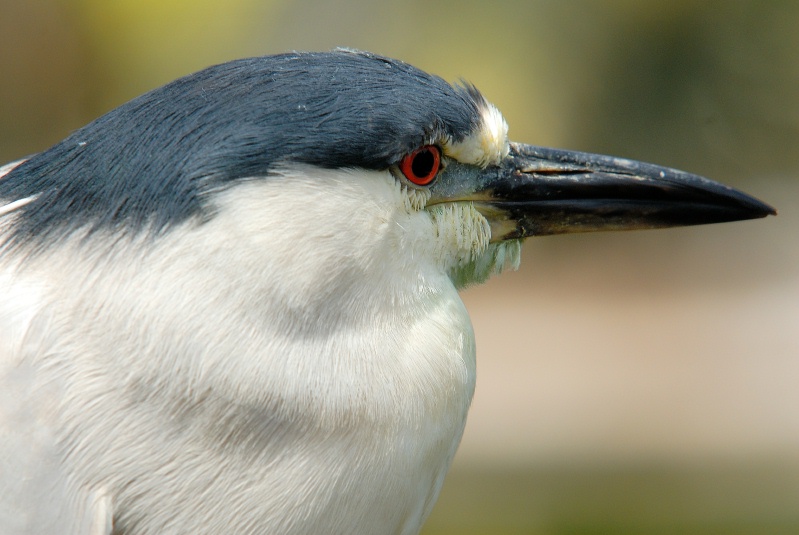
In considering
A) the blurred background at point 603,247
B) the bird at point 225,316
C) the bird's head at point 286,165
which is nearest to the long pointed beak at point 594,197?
the bird's head at point 286,165

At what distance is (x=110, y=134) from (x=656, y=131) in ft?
20.8

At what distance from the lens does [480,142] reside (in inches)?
57.2

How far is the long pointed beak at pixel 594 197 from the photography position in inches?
60.3

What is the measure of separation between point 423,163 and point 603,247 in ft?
20.0

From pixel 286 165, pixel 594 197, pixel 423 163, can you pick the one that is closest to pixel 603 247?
pixel 594 197

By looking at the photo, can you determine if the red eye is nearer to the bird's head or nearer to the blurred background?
the bird's head

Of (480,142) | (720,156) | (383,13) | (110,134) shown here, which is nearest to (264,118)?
(110,134)

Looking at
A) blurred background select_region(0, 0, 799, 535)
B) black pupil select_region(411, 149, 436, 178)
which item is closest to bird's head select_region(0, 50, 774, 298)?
black pupil select_region(411, 149, 436, 178)

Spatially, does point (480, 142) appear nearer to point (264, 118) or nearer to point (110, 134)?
point (264, 118)

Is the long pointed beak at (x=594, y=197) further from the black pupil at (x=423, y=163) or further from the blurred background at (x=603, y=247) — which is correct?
the blurred background at (x=603, y=247)

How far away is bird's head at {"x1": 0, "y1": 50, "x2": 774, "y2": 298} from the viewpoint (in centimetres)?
119

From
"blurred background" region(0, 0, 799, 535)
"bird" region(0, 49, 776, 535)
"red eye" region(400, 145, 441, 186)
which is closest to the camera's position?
"bird" region(0, 49, 776, 535)

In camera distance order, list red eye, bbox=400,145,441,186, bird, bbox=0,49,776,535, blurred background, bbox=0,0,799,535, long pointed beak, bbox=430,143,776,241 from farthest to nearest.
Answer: blurred background, bbox=0,0,799,535 < long pointed beak, bbox=430,143,776,241 < red eye, bbox=400,145,441,186 < bird, bbox=0,49,776,535

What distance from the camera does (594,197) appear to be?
1.57m
